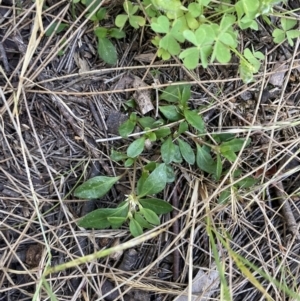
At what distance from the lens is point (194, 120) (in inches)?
52.2

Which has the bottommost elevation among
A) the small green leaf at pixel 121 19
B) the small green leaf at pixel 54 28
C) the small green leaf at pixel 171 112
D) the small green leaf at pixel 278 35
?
the small green leaf at pixel 171 112

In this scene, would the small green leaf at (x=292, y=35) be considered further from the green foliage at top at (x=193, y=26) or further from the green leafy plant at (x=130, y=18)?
the green leafy plant at (x=130, y=18)

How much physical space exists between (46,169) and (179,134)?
0.44m

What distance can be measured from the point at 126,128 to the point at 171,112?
0.50 feet

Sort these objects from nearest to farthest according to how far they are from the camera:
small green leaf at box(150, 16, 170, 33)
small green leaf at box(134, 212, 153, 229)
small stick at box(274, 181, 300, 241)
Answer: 1. small green leaf at box(150, 16, 170, 33)
2. small green leaf at box(134, 212, 153, 229)
3. small stick at box(274, 181, 300, 241)

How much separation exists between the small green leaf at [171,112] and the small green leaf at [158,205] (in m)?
0.27

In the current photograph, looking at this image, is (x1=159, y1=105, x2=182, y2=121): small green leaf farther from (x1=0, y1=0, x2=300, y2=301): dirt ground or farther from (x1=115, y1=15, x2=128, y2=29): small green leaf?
(x1=115, y1=15, x2=128, y2=29): small green leaf

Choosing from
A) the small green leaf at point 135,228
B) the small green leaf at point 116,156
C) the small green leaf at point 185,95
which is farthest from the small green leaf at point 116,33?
the small green leaf at point 135,228

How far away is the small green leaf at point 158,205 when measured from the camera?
1.32 metres

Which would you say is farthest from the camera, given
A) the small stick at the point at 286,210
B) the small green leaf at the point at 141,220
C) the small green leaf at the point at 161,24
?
the small stick at the point at 286,210

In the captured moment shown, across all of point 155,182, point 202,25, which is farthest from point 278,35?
point 155,182

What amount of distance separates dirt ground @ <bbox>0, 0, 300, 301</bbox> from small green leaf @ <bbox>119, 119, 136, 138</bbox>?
0.13 ft

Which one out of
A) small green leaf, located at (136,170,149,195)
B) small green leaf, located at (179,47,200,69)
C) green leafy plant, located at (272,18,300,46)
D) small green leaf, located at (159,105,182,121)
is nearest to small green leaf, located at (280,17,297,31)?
green leafy plant, located at (272,18,300,46)

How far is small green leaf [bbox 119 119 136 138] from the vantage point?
4.38 feet
